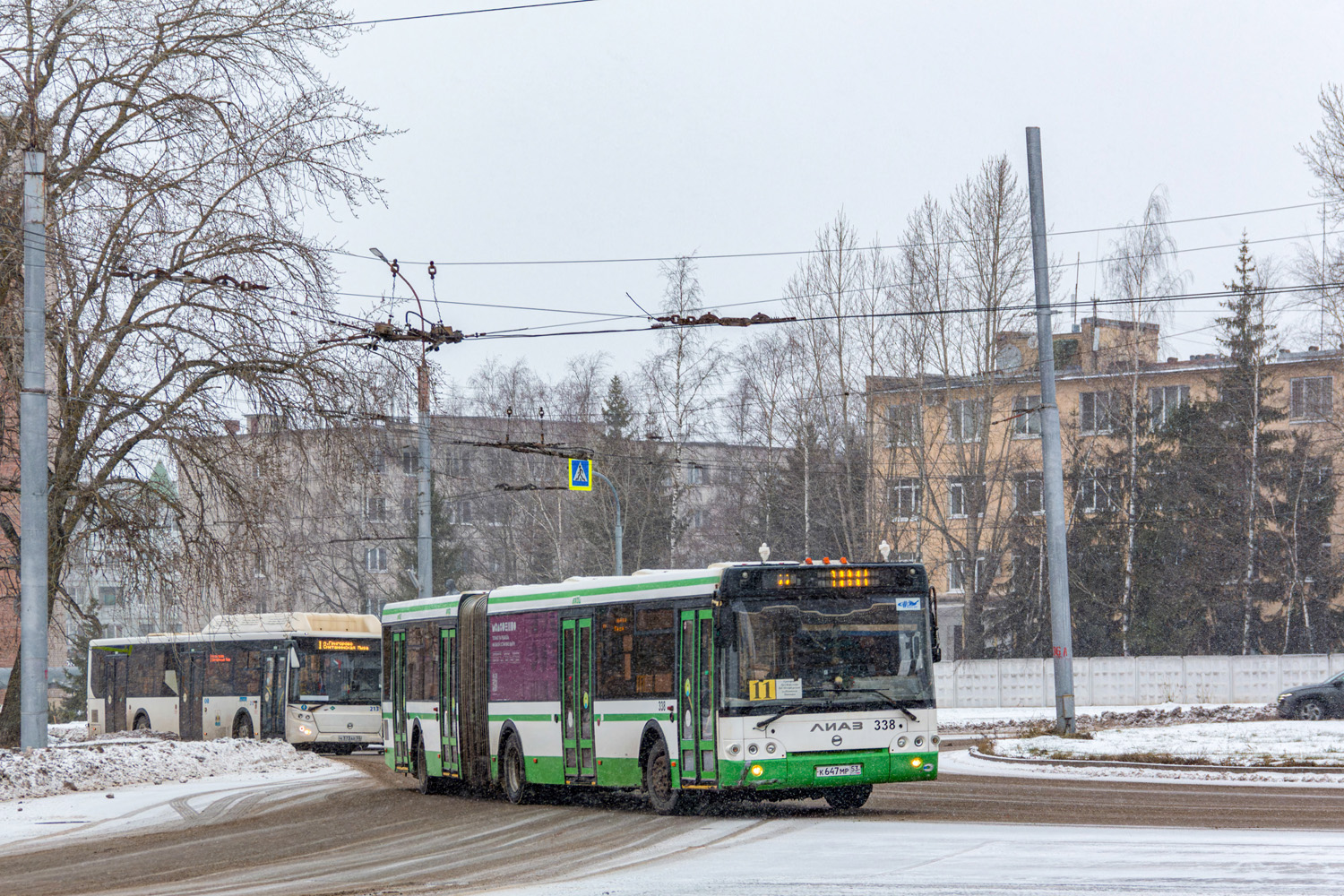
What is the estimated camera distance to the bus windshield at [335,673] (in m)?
37.5

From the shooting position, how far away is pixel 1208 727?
32.3m

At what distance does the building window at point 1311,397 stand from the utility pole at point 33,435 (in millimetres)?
45550

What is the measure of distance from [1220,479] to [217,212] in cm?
4023

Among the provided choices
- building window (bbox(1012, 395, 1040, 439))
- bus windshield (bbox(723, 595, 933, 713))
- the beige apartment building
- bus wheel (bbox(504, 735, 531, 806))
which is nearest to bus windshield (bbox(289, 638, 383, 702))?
bus wheel (bbox(504, 735, 531, 806))

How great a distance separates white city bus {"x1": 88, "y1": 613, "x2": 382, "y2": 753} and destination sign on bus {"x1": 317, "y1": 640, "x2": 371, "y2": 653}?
0.02 m

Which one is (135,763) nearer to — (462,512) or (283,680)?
(283,680)

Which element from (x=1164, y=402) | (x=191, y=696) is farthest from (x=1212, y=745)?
(x=1164, y=402)

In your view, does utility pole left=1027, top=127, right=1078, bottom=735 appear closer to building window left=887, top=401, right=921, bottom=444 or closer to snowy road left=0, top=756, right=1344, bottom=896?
snowy road left=0, top=756, right=1344, bottom=896

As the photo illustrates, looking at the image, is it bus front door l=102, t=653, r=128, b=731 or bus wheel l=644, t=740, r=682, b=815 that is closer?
bus wheel l=644, t=740, r=682, b=815

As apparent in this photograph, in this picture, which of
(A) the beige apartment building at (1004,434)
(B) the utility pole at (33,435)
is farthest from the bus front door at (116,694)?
(A) the beige apartment building at (1004,434)

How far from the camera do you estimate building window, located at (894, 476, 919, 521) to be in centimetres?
5797

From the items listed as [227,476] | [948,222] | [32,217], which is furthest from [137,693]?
[948,222]

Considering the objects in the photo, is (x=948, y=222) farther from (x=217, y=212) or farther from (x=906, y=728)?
(x=906, y=728)

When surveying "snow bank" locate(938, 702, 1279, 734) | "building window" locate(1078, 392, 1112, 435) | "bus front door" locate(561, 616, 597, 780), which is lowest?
"snow bank" locate(938, 702, 1279, 734)
